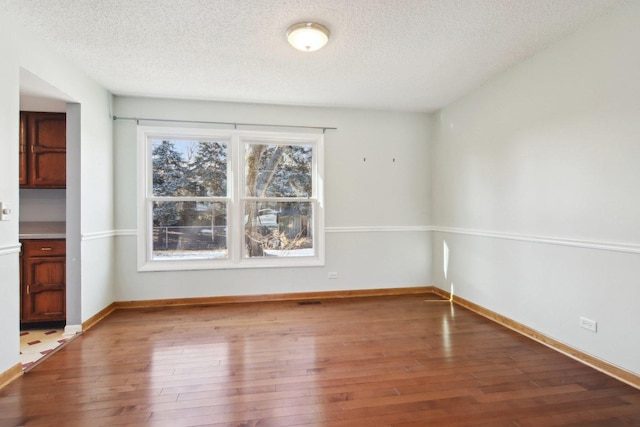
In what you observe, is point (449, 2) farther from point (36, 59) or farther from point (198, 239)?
point (198, 239)

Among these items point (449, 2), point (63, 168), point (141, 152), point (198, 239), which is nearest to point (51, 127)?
point (63, 168)

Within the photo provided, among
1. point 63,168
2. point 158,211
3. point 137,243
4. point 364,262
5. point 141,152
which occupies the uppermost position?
point 141,152

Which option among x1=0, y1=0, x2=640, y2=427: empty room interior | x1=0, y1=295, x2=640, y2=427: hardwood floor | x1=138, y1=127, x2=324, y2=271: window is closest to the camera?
x1=0, y1=295, x2=640, y2=427: hardwood floor

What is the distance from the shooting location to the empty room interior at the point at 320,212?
2135 millimetres

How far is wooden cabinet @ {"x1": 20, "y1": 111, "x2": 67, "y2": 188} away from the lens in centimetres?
329

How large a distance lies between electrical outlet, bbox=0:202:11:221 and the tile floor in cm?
116

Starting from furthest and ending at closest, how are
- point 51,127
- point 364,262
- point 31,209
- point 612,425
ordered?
1. point 364,262
2. point 31,209
3. point 51,127
4. point 612,425

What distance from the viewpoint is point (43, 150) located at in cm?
333

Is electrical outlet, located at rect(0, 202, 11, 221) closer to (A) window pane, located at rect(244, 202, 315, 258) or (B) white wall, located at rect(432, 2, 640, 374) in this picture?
(A) window pane, located at rect(244, 202, 315, 258)

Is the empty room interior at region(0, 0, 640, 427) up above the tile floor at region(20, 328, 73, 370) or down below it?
above

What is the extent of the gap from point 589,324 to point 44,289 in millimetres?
4985

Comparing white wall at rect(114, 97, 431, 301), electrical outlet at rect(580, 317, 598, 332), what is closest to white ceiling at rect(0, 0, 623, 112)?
white wall at rect(114, 97, 431, 301)

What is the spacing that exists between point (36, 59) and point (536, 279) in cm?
466

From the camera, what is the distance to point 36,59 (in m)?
2.51
